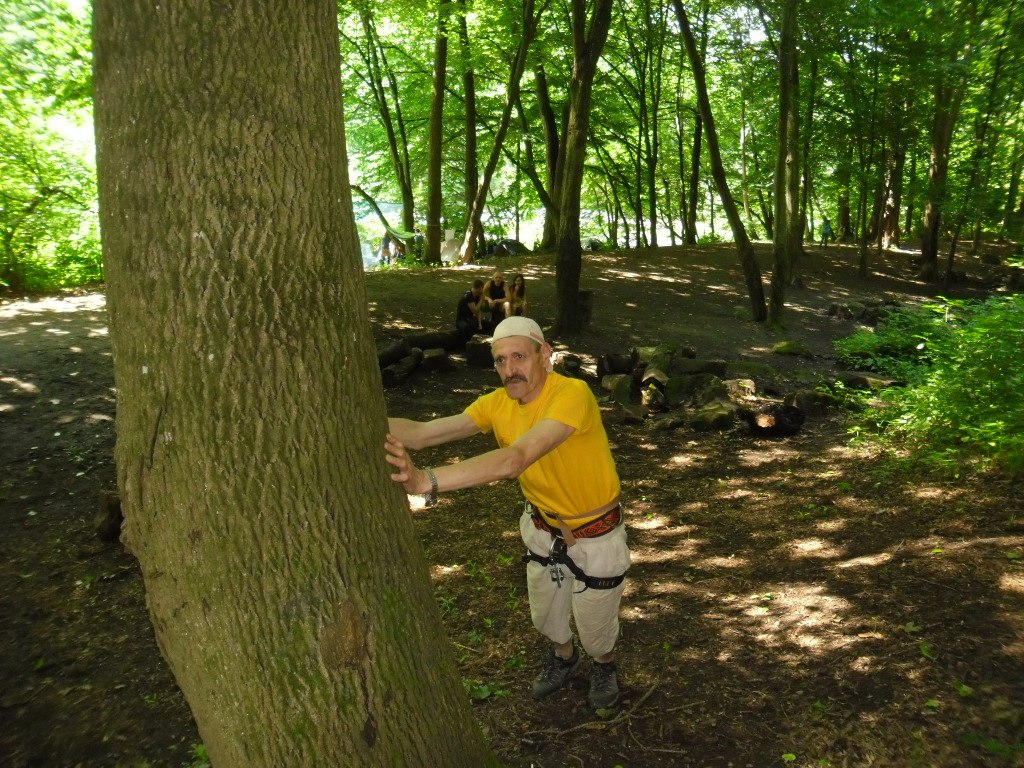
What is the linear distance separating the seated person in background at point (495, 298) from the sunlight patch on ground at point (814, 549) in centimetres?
692

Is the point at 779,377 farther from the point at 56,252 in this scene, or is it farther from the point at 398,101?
the point at 398,101

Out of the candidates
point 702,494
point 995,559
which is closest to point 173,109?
point 995,559

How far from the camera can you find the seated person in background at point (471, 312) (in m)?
11.5

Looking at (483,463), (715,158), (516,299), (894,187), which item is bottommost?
(483,463)

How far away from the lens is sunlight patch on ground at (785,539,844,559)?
197 inches

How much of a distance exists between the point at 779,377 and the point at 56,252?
480 inches

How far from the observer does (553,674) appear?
3.75 metres

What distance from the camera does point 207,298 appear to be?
6.49ft

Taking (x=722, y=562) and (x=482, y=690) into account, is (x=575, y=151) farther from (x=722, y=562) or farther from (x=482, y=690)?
(x=482, y=690)

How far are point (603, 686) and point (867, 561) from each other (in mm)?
2095

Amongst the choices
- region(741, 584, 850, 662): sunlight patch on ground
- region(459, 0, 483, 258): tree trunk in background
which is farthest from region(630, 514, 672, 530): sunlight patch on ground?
region(459, 0, 483, 258): tree trunk in background

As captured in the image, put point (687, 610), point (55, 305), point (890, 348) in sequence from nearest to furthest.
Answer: point (687, 610)
point (55, 305)
point (890, 348)

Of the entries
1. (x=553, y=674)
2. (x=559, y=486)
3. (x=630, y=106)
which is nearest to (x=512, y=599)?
(x=553, y=674)

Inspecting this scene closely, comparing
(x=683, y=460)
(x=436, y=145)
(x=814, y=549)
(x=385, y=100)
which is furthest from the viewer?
(x=385, y=100)
